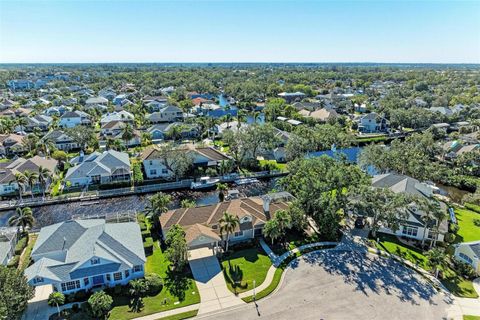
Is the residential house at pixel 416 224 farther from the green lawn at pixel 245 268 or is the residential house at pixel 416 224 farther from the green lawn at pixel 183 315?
the green lawn at pixel 183 315

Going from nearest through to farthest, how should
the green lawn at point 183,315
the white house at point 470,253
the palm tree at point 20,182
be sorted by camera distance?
the green lawn at point 183,315 → the white house at point 470,253 → the palm tree at point 20,182

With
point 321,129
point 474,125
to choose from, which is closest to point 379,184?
point 321,129

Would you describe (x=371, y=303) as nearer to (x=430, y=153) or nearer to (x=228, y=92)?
(x=430, y=153)

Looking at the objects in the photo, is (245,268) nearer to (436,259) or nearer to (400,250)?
(400,250)

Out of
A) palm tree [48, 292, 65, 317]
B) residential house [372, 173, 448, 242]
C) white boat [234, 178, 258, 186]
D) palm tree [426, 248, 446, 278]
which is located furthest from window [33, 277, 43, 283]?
residential house [372, 173, 448, 242]

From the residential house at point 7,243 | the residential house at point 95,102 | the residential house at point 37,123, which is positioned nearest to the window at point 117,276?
the residential house at point 7,243

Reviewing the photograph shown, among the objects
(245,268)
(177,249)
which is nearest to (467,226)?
(245,268)
